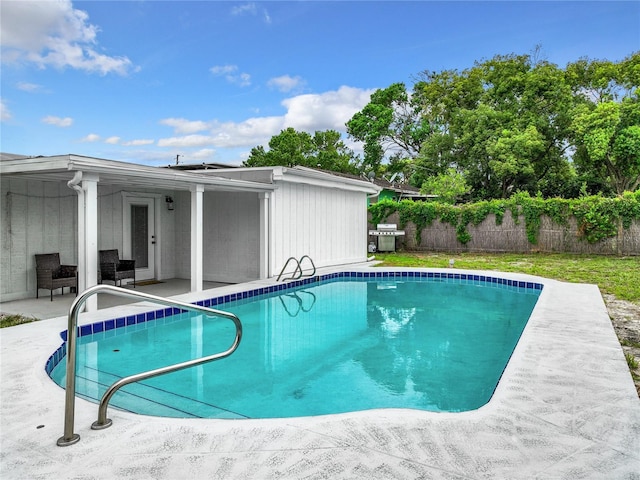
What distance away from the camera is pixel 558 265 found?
13.1m

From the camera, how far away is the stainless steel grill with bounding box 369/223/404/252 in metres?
16.5

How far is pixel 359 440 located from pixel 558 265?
1216 centimetres

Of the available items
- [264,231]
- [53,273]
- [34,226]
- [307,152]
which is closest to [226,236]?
[264,231]

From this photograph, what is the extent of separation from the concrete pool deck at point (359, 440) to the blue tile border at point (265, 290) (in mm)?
1711

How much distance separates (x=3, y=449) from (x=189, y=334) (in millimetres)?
3644

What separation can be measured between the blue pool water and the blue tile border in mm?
65

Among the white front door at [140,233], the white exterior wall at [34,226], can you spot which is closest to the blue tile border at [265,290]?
the white exterior wall at [34,226]

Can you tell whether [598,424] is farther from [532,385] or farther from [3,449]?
[3,449]

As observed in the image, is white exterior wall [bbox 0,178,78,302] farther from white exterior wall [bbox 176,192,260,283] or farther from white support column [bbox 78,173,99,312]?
white exterior wall [bbox 176,192,260,283]

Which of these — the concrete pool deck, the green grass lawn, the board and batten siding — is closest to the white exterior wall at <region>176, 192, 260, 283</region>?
the board and batten siding

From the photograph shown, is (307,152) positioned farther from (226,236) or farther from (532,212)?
(226,236)

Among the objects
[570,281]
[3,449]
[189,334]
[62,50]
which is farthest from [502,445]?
[62,50]

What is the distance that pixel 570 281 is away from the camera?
10.2 metres

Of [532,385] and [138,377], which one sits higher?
[138,377]
